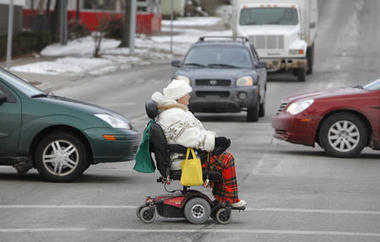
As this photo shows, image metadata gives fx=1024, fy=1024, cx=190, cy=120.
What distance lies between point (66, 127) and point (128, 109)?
42.5 feet

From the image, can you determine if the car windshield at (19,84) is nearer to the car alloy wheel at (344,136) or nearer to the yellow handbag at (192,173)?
the yellow handbag at (192,173)

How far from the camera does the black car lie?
21.3 metres

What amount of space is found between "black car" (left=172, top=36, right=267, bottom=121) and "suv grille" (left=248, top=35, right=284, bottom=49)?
11.6 metres

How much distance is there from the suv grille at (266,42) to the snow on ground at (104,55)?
6.18 m

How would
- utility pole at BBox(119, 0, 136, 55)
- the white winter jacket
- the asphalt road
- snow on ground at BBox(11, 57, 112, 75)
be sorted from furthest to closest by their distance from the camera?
utility pole at BBox(119, 0, 136, 55), snow on ground at BBox(11, 57, 112, 75), the white winter jacket, the asphalt road

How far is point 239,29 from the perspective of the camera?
35.0m

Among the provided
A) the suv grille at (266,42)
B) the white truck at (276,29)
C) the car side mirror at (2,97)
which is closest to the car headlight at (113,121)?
the car side mirror at (2,97)

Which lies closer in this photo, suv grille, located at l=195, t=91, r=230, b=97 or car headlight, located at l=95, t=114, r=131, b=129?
car headlight, located at l=95, t=114, r=131, b=129

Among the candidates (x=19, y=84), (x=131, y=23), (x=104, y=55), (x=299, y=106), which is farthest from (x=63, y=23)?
(x=19, y=84)

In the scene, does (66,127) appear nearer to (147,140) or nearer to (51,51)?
(147,140)

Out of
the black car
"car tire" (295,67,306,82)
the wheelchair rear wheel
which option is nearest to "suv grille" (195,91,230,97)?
the black car

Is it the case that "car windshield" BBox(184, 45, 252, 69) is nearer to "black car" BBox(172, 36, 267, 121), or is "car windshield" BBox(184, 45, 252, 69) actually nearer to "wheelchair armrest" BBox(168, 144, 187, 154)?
"black car" BBox(172, 36, 267, 121)

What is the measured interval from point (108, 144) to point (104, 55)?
32788 millimetres

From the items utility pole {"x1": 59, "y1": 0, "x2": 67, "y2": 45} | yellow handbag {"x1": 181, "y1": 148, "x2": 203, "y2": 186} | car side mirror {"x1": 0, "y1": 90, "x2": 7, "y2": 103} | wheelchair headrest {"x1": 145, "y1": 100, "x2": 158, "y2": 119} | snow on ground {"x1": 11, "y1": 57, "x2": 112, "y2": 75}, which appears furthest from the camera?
utility pole {"x1": 59, "y1": 0, "x2": 67, "y2": 45}
